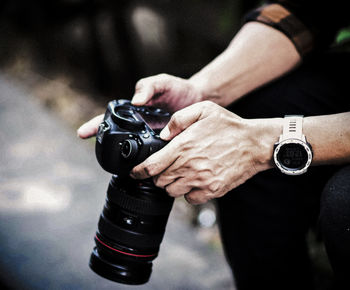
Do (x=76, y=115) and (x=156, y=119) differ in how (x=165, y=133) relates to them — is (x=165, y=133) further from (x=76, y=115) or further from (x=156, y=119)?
(x=76, y=115)

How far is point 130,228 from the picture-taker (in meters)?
0.86

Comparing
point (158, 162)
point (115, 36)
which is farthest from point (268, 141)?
point (115, 36)

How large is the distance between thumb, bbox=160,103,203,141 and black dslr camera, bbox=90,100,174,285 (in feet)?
0.07

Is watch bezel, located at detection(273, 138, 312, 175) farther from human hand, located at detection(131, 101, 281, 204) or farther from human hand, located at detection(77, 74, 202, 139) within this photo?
human hand, located at detection(77, 74, 202, 139)

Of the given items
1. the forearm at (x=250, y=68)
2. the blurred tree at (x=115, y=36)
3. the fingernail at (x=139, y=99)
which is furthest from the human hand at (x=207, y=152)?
the blurred tree at (x=115, y=36)

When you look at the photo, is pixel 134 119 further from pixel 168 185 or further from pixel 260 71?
pixel 260 71

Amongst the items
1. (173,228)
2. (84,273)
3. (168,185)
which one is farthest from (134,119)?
(173,228)

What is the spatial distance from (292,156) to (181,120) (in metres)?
0.22

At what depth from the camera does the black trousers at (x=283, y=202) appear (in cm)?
100

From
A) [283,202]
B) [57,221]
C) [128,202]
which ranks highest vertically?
[128,202]

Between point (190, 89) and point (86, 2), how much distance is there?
5.64ft

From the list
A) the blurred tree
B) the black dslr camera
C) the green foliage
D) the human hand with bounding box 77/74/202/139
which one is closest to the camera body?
the black dslr camera

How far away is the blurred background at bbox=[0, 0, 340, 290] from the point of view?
53.1 inches

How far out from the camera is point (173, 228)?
5.43 feet
